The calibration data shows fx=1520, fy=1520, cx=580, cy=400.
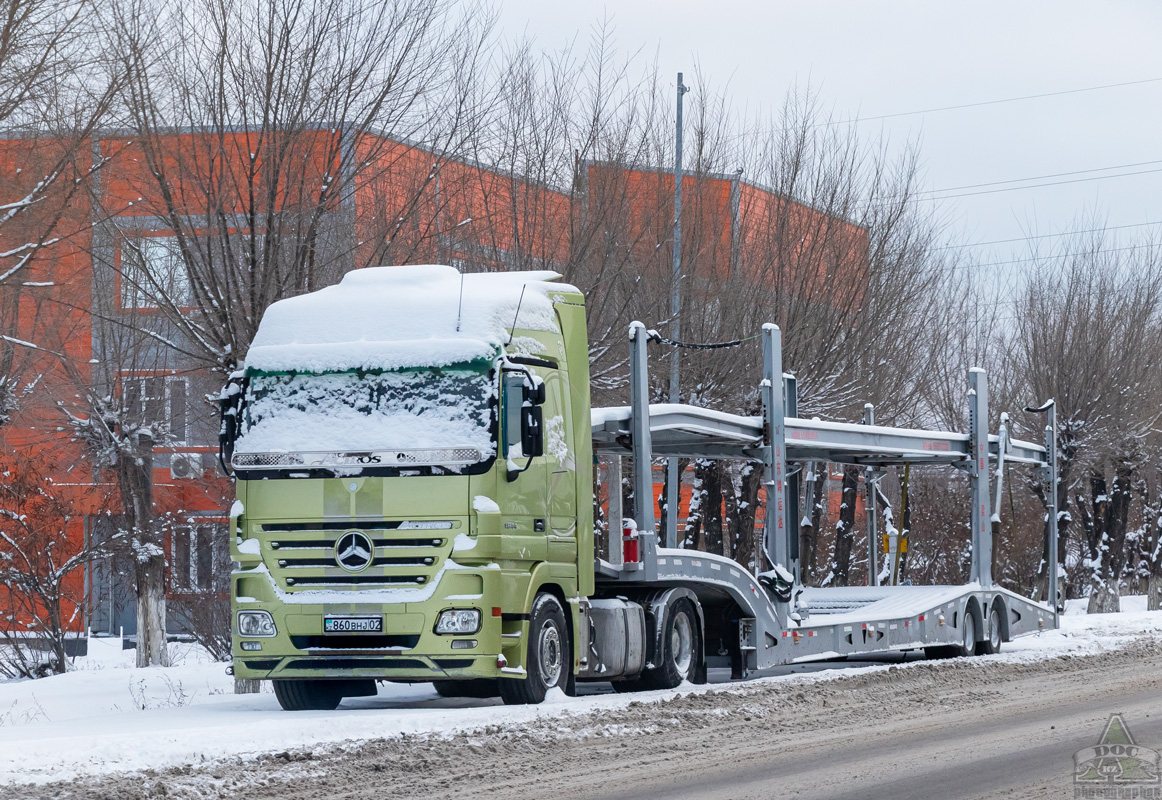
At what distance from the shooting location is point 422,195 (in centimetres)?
1677

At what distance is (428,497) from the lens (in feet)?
37.7

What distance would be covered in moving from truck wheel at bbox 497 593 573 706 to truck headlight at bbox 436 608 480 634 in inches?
26.7

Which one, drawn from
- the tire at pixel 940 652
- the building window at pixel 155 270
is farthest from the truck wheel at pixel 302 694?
the tire at pixel 940 652

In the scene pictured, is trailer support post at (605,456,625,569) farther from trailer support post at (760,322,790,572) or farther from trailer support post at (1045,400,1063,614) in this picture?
trailer support post at (1045,400,1063,614)

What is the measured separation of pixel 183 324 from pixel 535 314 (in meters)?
5.01

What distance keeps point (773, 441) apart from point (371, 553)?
5295mm

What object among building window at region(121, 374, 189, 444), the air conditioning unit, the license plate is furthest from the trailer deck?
the air conditioning unit

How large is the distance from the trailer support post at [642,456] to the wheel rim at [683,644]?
827 mm

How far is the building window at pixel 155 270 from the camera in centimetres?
1567

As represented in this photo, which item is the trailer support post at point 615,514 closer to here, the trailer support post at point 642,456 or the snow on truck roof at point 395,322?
the trailer support post at point 642,456

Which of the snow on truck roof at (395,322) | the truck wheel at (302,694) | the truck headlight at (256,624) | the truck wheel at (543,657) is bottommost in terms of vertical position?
the truck wheel at (302,694)

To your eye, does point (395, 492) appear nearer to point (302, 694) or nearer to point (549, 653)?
point (549, 653)

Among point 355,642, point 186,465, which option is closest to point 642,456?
point 355,642

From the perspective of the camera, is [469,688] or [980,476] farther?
[980,476]
